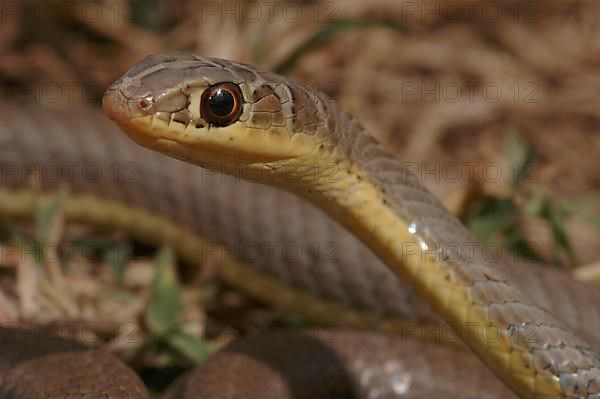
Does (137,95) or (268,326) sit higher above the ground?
(137,95)

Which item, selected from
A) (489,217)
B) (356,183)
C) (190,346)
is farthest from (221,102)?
(489,217)

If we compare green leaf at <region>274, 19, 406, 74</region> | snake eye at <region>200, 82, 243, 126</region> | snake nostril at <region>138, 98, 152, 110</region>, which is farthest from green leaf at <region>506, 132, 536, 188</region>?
snake nostril at <region>138, 98, 152, 110</region>

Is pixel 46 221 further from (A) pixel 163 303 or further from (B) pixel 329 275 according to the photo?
(B) pixel 329 275

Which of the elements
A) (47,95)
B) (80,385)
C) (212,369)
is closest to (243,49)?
(47,95)

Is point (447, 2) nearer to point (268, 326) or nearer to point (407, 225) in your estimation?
point (268, 326)

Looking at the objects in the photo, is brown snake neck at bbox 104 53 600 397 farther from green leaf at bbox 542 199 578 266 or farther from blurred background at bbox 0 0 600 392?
blurred background at bbox 0 0 600 392

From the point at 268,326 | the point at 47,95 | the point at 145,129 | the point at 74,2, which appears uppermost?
the point at 145,129

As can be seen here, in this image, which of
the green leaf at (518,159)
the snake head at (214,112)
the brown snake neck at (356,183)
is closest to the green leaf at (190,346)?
the brown snake neck at (356,183)
